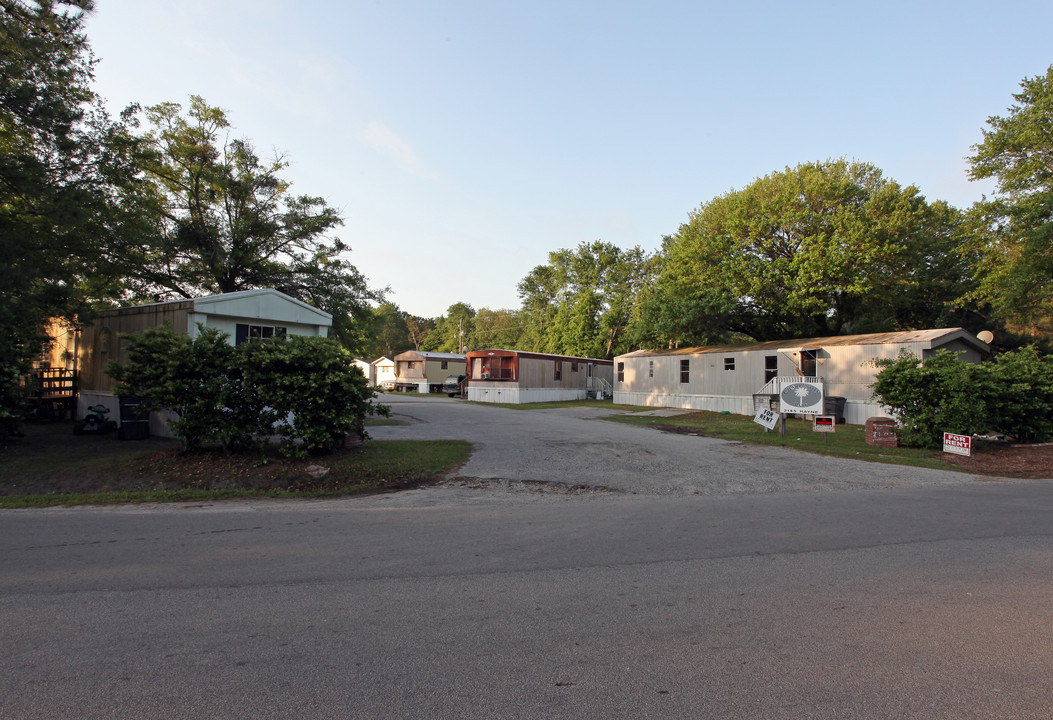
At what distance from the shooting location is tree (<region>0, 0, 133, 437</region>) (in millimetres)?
11195

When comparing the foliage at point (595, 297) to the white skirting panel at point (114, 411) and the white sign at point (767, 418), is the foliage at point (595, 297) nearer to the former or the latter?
the white sign at point (767, 418)

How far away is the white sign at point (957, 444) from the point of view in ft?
40.6

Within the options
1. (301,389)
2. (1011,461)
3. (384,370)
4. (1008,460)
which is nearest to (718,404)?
(1008,460)

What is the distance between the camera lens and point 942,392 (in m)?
13.5

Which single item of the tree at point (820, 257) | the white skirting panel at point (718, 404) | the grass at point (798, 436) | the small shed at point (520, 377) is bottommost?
the grass at point (798, 436)

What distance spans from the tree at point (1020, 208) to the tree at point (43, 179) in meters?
27.8

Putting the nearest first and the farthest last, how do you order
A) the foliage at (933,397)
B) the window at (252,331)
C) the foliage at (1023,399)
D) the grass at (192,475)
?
the grass at (192,475), the window at (252,331), the foliage at (933,397), the foliage at (1023,399)

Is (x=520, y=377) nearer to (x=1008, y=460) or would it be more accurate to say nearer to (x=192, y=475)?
(x=1008, y=460)

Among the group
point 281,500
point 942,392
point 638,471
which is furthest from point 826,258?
point 281,500

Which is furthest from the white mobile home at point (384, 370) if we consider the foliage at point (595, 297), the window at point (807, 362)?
the window at point (807, 362)

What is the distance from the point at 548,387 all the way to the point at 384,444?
2163 centimetres

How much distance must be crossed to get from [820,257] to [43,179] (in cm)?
2600

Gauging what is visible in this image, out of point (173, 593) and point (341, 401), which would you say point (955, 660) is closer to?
point (173, 593)

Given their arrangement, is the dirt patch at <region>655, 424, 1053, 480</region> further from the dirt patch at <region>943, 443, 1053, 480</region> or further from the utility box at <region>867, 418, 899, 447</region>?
the utility box at <region>867, 418, 899, 447</region>
